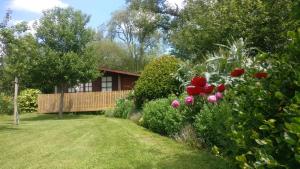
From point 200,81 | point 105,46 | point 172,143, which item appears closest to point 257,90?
point 200,81

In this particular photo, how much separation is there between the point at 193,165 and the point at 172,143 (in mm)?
2399

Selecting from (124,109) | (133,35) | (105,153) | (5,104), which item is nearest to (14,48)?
(124,109)

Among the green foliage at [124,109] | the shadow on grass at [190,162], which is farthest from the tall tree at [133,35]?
the shadow on grass at [190,162]

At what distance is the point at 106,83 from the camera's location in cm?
3328

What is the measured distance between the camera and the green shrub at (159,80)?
14.6 m

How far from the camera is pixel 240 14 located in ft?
71.6

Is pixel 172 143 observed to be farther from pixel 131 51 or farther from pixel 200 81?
pixel 131 51

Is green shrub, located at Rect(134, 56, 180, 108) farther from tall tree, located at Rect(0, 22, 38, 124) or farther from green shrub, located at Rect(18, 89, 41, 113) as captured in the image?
green shrub, located at Rect(18, 89, 41, 113)

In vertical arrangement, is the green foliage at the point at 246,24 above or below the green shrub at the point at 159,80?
above

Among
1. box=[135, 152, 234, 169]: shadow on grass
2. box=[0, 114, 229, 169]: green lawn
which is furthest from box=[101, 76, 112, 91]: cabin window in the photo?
box=[135, 152, 234, 169]: shadow on grass

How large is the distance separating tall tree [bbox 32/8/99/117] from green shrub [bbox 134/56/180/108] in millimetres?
9100

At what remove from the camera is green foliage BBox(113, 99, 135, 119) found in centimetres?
1870

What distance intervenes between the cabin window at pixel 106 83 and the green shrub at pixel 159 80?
17538 mm

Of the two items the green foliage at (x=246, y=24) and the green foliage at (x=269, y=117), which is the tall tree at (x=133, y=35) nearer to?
the green foliage at (x=246, y=24)
